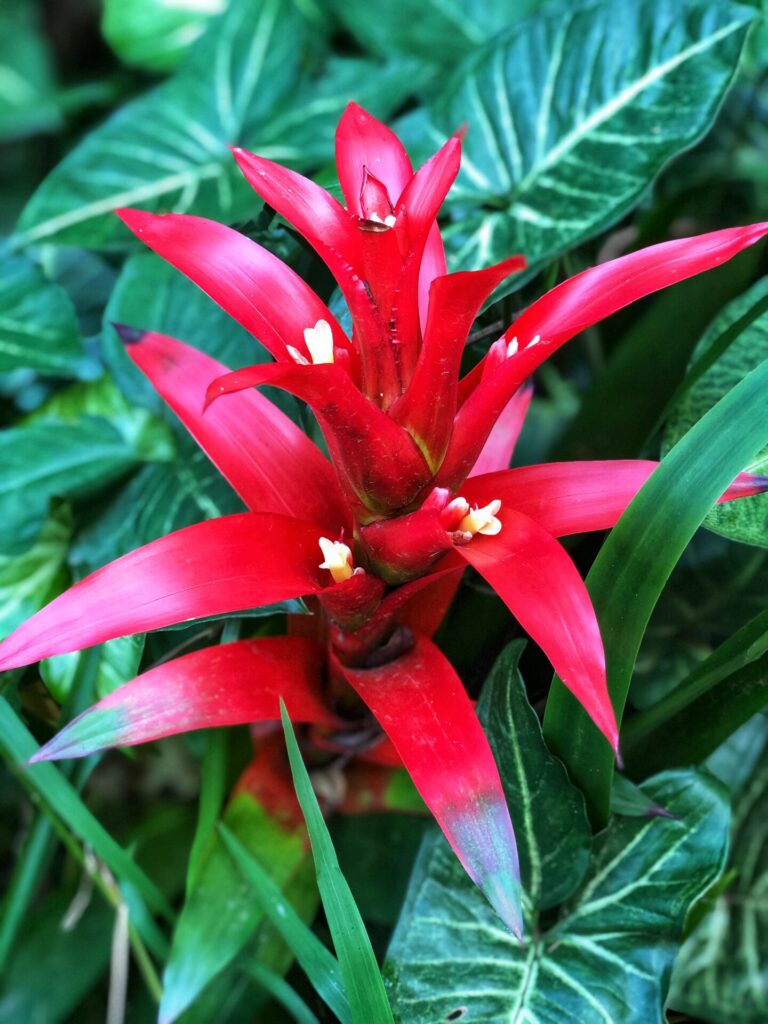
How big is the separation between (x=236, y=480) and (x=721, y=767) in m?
0.55

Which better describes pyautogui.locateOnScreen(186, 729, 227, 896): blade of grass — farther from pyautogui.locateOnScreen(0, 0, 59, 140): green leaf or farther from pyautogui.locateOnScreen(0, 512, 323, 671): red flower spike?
pyautogui.locateOnScreen(0, 0, 59, 140): green leaf

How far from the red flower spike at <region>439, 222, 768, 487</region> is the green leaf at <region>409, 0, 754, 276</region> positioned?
235mm

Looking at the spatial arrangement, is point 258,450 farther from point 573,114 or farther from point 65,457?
point 573,114

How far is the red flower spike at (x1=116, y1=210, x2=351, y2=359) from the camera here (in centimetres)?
53

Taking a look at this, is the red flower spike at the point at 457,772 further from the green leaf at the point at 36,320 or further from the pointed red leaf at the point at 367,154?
the green leaf at the point at 36,320

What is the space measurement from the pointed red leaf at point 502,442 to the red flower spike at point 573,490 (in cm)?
8

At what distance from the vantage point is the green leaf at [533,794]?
574 mm

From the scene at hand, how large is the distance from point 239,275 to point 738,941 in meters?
0.73

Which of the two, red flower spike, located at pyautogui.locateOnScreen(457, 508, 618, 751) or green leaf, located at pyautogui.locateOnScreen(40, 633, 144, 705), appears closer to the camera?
red flower spike, located at pyautogui.locateOnScreen(457, 508, 618, 751)

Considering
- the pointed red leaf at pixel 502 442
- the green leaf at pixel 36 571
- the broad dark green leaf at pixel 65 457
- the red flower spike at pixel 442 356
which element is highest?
the red flower spike at pixel 442 356

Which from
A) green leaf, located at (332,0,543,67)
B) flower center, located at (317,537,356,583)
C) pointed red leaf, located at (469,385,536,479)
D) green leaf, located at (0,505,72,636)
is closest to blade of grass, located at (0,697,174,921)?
green leaf, located at (0,505,72,636)

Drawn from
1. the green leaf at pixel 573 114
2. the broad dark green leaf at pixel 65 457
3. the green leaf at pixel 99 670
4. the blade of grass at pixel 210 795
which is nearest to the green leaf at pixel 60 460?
the broad dark green leaf at pixel 65 457

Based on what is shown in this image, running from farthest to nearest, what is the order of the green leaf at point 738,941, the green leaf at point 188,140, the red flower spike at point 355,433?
the green leaf at point 188,140
the green leaf at point 738,941
the red flower spike at point 355,433

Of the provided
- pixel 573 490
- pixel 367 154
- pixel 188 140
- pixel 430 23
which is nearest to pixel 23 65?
pixel 188 140
